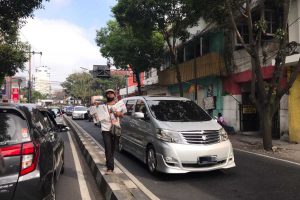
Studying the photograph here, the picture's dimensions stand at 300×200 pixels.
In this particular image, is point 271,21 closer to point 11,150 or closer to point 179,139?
point 179,139

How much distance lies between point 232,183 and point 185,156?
106 cm

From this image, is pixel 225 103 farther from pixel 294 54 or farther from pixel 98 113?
pixel 98 113

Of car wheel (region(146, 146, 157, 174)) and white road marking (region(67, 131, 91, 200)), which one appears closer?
white road marking (region(67, 131, 91, 200))

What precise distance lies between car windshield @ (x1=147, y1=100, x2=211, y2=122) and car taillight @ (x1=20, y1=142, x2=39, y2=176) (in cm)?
470

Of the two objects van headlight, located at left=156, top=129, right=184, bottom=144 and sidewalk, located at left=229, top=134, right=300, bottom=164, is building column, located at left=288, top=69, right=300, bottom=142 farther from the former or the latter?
van headlight, located at left=156, top=129, right=184, bottom=144

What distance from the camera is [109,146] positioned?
821 cm

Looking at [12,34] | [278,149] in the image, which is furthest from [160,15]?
[278,149]

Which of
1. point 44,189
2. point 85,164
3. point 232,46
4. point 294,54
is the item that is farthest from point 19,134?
point 232,46

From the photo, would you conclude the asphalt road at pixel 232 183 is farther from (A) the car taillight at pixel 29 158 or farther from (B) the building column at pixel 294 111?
(B) the building column at pixel 294 111

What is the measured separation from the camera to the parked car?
788cm

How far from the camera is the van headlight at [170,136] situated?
7981 mm

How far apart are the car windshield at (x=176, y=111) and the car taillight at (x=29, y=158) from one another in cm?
470

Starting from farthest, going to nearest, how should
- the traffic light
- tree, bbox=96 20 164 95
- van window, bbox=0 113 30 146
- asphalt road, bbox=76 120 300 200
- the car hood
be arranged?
the traffic light
tree, bbox=96 20 164 95
the car hood
asphalt road, bbox=76 120 300 200
van window, bbox=0 113 30 146

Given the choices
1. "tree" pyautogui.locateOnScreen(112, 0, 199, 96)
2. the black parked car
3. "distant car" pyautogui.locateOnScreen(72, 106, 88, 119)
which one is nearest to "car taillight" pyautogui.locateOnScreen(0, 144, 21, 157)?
the black parked car
